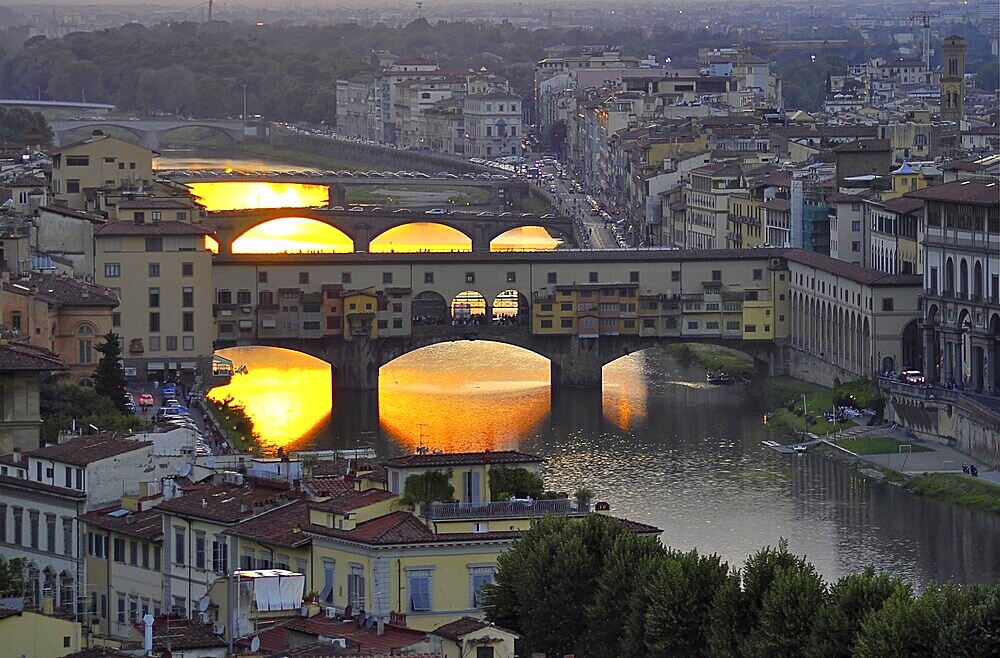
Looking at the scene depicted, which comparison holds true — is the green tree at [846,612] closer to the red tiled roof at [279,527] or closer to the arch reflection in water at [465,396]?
the red tiled roof at [279,527]

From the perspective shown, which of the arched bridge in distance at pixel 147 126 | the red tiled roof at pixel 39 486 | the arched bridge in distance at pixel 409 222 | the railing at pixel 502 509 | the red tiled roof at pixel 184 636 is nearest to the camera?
the red tiled roof at pixel 184 636

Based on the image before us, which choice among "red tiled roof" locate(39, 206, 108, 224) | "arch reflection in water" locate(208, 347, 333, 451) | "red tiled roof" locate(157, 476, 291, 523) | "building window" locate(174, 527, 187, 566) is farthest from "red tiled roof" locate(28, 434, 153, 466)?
"red tiled roof" locate(39, 206, 108, 224)

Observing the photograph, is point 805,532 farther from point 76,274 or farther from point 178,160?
point 178,160

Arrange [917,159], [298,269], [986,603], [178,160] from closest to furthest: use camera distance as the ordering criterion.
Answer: [986,603] < [298,269] < [917,159] < [178,160]

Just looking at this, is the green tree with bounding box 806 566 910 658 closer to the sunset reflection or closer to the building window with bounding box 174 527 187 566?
the building window with bounding box 174 527 187 566

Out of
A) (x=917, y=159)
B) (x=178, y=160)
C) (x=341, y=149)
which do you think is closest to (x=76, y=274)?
(x=917, y=159)

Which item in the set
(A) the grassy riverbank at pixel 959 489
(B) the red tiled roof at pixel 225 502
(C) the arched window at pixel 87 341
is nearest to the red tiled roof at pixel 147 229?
(C) the arched window at pixel 87 341

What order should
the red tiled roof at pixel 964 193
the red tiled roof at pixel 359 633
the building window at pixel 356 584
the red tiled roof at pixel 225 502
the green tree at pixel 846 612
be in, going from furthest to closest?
the red tiled roof at pixel 964 193 → the red tiled roof at pixel 225 502 → the building window at pixel 356 584 → the green tree at pixel 846 612 → the red tiled roof at pixel 359 633
